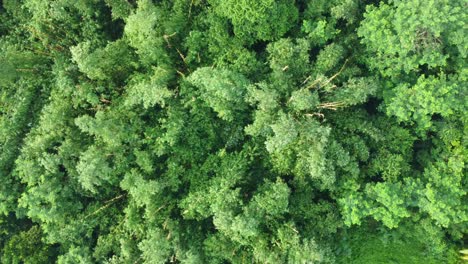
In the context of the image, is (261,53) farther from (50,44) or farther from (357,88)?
(50,44)

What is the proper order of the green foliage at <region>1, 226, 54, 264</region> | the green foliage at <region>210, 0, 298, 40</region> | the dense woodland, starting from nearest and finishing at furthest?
the dense woodland
the green foliage at <region>210, 0, 298, 40</region>
the green foliage at <region>1, 226, 54, 264</region>

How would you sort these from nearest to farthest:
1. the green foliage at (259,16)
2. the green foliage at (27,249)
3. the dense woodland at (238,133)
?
the dense woodland at (238,133), the green foliage at (259,16), the green foliage at (27,249)

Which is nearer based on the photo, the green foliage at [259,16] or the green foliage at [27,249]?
the green foliage at [259,16]

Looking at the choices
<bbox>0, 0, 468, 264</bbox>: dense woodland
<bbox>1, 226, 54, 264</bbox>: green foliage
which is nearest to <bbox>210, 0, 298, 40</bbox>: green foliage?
<bbox>0, 0, 468, 264</bbox>: dense woodland

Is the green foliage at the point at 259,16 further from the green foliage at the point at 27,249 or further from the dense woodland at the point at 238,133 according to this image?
the green foliage at the point at 27,249

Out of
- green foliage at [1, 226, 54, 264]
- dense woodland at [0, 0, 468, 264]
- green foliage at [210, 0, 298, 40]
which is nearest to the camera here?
dense woodland at [0, 0, 468, 264]

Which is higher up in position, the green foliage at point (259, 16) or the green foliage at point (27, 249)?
the green foliage at point (259, 16)

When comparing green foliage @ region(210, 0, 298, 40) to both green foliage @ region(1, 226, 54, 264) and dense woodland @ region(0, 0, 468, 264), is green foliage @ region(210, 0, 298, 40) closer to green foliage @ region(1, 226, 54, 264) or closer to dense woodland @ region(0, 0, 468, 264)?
dense woodland @ region(0, 0, 468, 264)

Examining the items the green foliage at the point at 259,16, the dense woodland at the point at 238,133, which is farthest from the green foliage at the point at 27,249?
the green foliage at the point at 259,16
